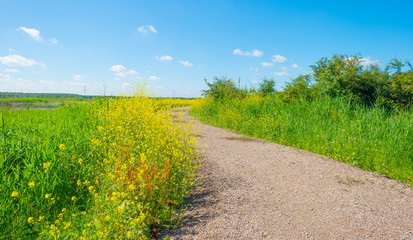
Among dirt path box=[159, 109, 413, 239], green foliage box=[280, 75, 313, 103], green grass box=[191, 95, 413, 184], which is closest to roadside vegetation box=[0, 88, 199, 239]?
dirt path box=[159, 109, 413, 239]

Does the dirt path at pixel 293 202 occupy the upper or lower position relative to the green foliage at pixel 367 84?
lower

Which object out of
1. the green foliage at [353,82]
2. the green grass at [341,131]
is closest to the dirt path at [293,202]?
Result: the green grass at [341,131]

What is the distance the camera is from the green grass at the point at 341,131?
540 cm

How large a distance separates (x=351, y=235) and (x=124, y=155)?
3.30 metres

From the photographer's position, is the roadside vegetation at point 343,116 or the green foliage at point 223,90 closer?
the roadside vegetation at point 343,116

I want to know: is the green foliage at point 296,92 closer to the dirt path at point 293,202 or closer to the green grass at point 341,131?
the green grass at point 341,131

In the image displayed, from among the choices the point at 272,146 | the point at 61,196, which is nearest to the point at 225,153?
the point at 272,146

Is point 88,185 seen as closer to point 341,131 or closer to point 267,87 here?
point 341,131

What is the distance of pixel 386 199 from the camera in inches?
160

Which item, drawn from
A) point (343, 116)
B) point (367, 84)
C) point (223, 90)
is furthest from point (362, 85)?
point (223, 90)

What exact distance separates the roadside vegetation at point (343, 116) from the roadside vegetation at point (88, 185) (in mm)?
4177

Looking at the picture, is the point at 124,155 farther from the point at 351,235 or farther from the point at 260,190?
the point at 351,235

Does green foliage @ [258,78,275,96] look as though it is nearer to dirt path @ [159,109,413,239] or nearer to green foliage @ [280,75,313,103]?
green foliage @ [280,75,313,103]

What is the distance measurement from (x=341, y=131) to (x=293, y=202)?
3.92 m
